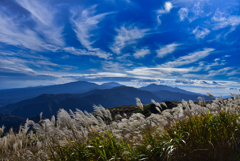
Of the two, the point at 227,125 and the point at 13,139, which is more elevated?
the point at 227,125

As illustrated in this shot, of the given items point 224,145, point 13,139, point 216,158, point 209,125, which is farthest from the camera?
point 13,139

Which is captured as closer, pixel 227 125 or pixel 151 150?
pixel 151 150

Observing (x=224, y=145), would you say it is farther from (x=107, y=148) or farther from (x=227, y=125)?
(x=107, y=148)

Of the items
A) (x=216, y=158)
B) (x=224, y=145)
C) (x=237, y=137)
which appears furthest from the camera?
(x=237, y=137)

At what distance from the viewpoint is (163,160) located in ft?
9.78

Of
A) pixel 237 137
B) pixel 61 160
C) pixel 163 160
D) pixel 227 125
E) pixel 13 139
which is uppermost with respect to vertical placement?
pixel 227 125

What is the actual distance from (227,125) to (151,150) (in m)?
2.74

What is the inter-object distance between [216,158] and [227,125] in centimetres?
135

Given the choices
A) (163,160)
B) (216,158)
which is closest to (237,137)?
(216,158)

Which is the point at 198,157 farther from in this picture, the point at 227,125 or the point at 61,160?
the point at 61,160

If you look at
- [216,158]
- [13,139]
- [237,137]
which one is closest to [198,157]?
[216,158]

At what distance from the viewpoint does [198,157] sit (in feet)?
10.0

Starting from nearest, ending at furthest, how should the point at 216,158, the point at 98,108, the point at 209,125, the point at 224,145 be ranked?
the point at 216,158 < the point at 224,145 < the point at 209,125 < the point at 98,108

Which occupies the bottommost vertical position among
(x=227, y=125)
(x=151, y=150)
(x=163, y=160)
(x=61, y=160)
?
(x=61, y=160)
